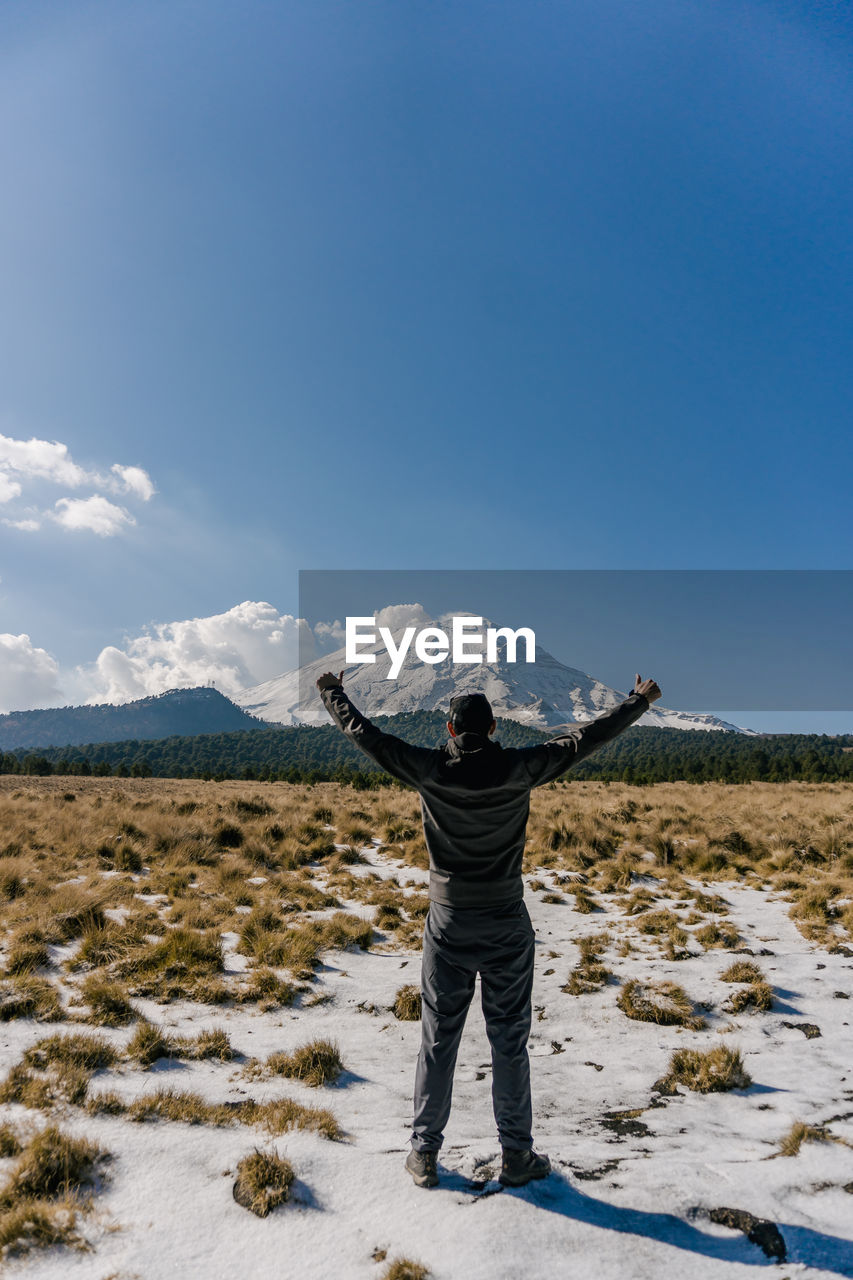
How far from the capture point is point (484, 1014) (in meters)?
3.69

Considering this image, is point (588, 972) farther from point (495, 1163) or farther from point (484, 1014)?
point (484, 1014)

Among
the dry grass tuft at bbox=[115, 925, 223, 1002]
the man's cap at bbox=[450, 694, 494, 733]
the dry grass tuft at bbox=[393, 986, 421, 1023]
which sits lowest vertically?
the dry grass tuft at bbox=[393, 986, 421, 1023]

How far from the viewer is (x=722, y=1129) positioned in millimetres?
4512

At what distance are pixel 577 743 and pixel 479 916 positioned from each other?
4.26 ft

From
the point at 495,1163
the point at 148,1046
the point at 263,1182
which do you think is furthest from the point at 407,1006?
the point at 263,1182

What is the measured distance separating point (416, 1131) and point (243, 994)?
3926 millimetres

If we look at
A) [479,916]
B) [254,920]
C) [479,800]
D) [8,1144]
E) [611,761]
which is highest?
[479,800]

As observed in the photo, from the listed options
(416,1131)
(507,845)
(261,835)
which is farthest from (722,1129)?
(261,835)

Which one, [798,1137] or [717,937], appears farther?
[717,937]

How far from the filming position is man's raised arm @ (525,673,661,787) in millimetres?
3961

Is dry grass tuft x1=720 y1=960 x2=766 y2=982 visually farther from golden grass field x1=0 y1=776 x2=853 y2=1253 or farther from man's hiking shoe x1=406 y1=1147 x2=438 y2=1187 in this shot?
man's hiking shoe x1=406 y1=1147 x2=438 y2=1187

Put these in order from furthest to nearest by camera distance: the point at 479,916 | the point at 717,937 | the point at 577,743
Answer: the point at 717,937
the point at 577,743
the point at 479,916

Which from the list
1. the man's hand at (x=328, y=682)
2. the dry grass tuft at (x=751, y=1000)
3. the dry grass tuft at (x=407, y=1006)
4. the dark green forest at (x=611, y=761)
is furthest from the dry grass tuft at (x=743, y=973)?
the man's hand at (x=328, y=682)

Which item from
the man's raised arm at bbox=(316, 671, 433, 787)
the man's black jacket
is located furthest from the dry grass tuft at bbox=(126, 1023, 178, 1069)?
the man's raised arm at bbox=(316, 671, 433, 787)
